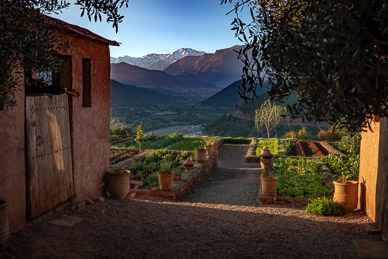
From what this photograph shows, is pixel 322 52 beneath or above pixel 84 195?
above

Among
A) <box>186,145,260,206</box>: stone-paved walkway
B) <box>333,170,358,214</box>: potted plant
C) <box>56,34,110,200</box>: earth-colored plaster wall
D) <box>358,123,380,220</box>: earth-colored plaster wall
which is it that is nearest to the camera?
<box>358,123,380,220</box>: earth-colored plaster wall

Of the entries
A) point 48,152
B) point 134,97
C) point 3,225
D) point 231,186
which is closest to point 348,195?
point 231,186

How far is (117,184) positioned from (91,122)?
5.16 ft

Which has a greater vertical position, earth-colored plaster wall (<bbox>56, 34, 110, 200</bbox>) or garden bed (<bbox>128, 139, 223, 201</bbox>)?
earth-colored plaster wall (<bbox>56, 34, 110, 200</bbox>)

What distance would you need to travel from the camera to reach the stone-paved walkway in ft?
34.2

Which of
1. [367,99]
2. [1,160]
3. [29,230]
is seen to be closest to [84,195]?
[29,230]

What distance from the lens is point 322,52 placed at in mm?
2473

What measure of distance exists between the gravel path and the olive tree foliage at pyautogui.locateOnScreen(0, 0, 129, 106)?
242 centimetres

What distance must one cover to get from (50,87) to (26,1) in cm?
359

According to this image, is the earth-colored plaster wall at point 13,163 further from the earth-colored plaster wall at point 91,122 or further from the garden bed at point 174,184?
the garden bed at point 174,184

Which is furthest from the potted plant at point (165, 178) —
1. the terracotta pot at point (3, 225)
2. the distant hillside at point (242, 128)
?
the distant hillside at point (242, 128)

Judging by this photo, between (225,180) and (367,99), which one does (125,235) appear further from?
(225,180)

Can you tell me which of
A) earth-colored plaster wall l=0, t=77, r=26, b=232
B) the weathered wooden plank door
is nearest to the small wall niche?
the weathered wooden plank door

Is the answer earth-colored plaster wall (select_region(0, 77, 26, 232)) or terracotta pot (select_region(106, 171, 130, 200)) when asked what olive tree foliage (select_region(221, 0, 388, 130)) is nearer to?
earth-colored plaster wall (select_region(0, 77, 26, 232))
